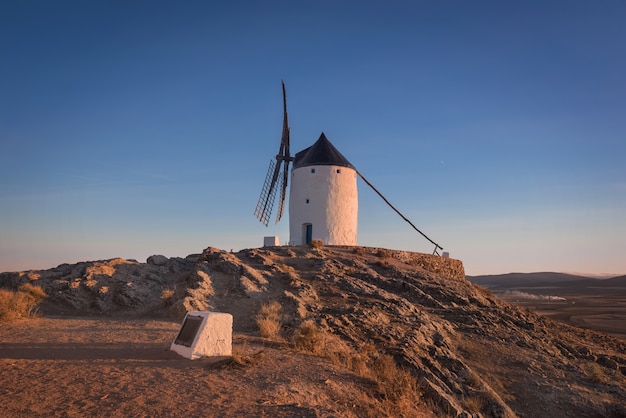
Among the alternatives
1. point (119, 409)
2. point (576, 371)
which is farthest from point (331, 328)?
point (576, 371)

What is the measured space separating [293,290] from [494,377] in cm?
685

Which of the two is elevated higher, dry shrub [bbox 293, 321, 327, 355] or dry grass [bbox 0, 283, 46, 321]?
dry grass [bbox 0, 283, 46, 321]

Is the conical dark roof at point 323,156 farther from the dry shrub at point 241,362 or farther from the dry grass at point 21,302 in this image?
the dry shrub at point 241,362

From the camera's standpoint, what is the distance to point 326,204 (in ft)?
88.1

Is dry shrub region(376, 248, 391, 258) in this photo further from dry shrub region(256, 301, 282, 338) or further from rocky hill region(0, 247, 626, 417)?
dry shrub region(256, 301, 282, 338)

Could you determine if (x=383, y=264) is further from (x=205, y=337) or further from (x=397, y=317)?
(x=205, y=337)

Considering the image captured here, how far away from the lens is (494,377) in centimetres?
1391

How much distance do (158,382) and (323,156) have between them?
21120 mm

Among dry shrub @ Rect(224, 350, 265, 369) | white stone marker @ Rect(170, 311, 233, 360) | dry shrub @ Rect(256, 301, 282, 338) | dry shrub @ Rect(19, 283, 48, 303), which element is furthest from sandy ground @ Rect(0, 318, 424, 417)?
dry shrub @ Rect(19, 283, 48, 303)

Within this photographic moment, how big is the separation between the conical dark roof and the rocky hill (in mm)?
7905

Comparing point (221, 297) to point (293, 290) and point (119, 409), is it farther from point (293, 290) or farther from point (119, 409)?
point (119, 409)

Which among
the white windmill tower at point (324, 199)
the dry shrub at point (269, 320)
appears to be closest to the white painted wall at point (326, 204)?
the white windmill tower at point (324, 199)

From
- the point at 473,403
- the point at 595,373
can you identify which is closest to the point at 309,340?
the point at 473,403

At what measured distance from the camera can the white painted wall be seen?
26.8 meters
